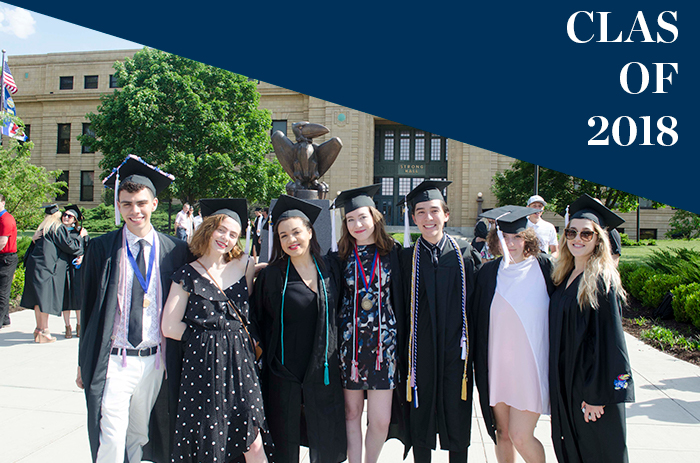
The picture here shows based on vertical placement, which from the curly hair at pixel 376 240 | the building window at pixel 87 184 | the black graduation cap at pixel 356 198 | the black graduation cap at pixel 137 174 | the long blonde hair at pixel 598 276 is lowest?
the long blonde hair at pixel 598 276

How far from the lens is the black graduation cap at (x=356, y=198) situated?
3.20m

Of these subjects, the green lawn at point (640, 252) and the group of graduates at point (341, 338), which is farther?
the green lawn at point (640, 252)

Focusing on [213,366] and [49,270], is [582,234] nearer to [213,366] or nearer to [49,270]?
[213,366]

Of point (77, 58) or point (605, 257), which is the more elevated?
point (77, 58)

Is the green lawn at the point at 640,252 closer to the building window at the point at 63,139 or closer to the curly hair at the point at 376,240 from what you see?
the curly hair at the point at 376,240

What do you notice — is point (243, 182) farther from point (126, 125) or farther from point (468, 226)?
point (468, 226)

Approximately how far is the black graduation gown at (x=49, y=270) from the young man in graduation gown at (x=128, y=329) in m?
4.50

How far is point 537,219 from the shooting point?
25.4 feet

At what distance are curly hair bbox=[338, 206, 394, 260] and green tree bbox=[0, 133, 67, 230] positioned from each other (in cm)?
1356

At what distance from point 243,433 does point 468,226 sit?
30.5 meters

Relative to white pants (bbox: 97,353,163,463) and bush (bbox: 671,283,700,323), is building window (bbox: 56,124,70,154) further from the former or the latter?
bush (bbox: 671,283,700,323)

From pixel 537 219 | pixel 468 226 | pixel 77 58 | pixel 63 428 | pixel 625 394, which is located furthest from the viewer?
pixel 77 58

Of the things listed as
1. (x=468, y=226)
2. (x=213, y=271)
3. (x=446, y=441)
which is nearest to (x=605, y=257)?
(x=446, y=441)

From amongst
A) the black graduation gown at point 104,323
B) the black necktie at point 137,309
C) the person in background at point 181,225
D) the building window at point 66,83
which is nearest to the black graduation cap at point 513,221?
the black graduation gown at point 104,323
